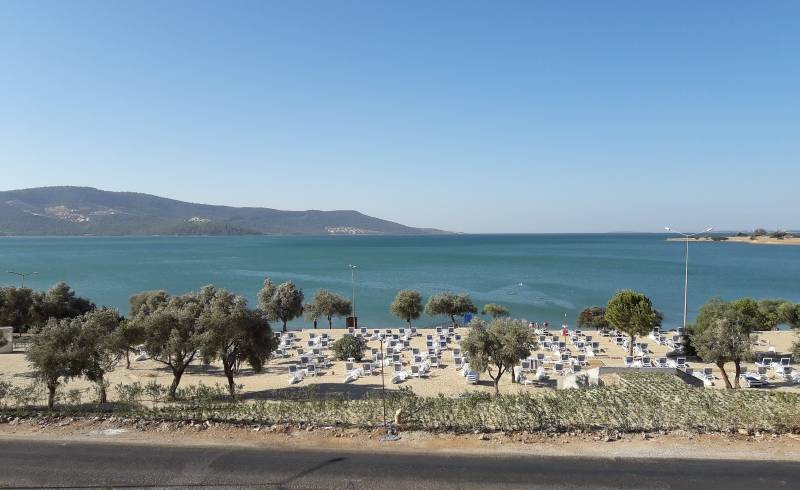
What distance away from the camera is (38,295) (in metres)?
39.9

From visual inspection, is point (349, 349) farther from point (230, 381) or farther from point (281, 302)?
point (281, 302)

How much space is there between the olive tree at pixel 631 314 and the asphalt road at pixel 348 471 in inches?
817

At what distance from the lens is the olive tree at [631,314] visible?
30.0 meters

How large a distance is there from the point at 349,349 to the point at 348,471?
17951 mm

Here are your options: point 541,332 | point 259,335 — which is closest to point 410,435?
point 259,335

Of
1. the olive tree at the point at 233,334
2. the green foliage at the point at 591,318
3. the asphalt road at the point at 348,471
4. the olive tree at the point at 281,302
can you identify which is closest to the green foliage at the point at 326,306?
the olive tree at the point at 281,302

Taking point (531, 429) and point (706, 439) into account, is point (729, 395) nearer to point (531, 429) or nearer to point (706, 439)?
point (706, 439)

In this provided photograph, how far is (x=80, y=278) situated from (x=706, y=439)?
364 ft

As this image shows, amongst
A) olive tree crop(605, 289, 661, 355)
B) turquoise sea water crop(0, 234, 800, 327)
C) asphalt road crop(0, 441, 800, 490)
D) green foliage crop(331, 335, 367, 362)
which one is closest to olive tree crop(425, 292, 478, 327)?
turquoise sea water crop(0, 234, 800, 327)

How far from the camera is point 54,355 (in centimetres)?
1609

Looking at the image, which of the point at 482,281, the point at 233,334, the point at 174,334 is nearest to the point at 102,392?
the point at 174,334

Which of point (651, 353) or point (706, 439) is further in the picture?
point (651, 353)

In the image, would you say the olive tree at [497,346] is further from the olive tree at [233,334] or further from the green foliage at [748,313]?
the green foliage at [748,313]

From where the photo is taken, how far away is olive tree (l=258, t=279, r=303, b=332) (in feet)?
147
